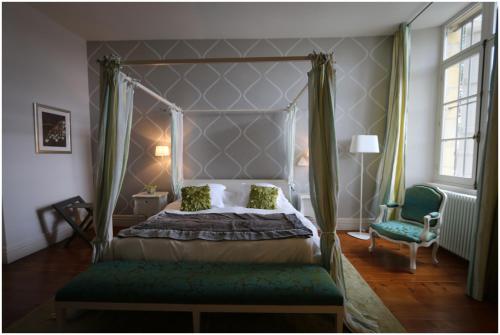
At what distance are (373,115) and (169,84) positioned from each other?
3.48m

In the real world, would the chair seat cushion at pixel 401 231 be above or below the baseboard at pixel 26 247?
above

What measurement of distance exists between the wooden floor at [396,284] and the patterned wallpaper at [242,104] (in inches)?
45.7

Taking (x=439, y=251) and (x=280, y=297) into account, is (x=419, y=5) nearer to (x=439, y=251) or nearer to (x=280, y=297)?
(x=439, y=251)

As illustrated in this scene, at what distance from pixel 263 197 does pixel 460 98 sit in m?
3.03

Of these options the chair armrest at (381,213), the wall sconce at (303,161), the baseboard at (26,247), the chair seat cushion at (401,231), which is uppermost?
the wall sconce at (303,161)

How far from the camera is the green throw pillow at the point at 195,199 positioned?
322 cm

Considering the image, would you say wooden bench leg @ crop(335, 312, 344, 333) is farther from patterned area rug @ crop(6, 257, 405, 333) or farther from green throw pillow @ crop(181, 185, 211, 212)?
green throw pillow @ crop(181, 185, 211, 212)

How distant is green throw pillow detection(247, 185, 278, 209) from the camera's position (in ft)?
10.8

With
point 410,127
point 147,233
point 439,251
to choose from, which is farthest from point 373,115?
point 147,233

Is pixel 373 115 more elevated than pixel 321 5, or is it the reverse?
pixel 321 5

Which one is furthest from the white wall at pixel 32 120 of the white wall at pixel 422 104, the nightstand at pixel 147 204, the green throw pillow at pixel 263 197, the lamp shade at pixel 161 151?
the white wall at pixel 422 104

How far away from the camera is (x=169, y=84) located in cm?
416

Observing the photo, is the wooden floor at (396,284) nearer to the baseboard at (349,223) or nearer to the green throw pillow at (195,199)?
the baseboard at (349,223)

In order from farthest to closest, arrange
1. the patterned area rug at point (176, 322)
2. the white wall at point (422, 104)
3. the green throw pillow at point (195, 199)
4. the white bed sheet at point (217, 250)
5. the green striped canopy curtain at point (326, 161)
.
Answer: the white wall at point (422, 104)
the green throw pillow at point (195, 199)
the white bed sheet at point (217, 250)
the green striped canopy curtain at point (326, 161)
the patterned area rug at point (176, 322)
